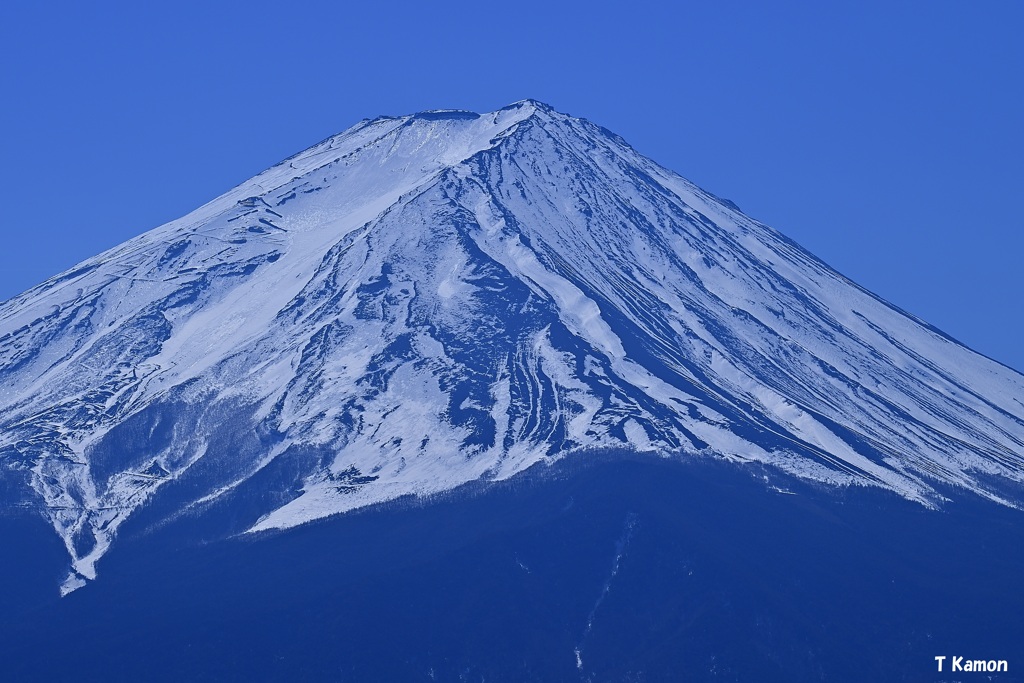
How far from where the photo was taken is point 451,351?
9906cm

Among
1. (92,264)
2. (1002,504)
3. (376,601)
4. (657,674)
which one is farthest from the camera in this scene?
(92,264)

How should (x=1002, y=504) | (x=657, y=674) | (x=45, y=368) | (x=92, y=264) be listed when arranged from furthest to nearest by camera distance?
(x=92, y=264), (x=45, y=368), (x=1002, y=504), (x=657, y=674)

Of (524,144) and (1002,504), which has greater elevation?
(524,144)

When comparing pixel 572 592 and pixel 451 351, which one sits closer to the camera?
pixel 572 592

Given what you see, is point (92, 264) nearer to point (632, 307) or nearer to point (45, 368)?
point (45, 368)

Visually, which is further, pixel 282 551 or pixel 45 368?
pixel 45 368

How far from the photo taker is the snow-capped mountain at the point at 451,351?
89688mm

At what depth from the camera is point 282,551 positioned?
82312mm

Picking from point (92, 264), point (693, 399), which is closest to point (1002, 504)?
point (693, 399)

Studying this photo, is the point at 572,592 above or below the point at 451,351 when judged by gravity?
below

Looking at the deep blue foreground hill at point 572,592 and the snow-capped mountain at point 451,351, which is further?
the snow-capped mountain at point 451,351

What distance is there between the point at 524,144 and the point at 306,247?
1873 centimetres

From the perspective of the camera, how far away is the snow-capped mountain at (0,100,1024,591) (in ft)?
294

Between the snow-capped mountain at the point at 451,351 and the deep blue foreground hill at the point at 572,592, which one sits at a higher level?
the snow-capped mountain at the point at 451,351
